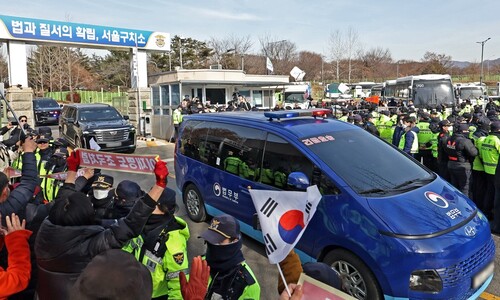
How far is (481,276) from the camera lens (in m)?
3.54

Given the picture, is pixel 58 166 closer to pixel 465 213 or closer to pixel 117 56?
pixel 465 213

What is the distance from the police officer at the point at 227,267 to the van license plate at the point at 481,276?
7.23ft

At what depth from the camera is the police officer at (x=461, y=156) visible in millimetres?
6402

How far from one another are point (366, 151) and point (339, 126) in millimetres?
592

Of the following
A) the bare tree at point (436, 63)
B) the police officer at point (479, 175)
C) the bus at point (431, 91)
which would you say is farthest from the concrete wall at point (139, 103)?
the bare tree at point (436, 63)

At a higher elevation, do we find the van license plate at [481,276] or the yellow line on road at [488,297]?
the van license plate at [481,276]

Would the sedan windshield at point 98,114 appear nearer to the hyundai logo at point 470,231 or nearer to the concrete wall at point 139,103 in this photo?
the concrete wall at point 139,103

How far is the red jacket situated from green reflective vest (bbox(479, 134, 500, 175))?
6314 millimetres

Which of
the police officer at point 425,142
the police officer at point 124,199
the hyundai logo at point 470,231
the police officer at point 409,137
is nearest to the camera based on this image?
the police officer at point 124,199

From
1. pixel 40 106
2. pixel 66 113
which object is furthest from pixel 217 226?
pixel 40 106

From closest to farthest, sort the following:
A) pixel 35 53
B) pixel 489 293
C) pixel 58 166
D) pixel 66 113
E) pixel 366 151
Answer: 1. pixel 489 293
2. pixel 366 151
3. pixel 58 166
4. pixel 66 113
5. pixel 35 53

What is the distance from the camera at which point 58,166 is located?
541cm

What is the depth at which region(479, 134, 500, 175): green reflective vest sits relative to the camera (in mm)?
5984

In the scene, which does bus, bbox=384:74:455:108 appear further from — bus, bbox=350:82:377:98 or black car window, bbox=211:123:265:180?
bus, bbox=350:82:377:98
